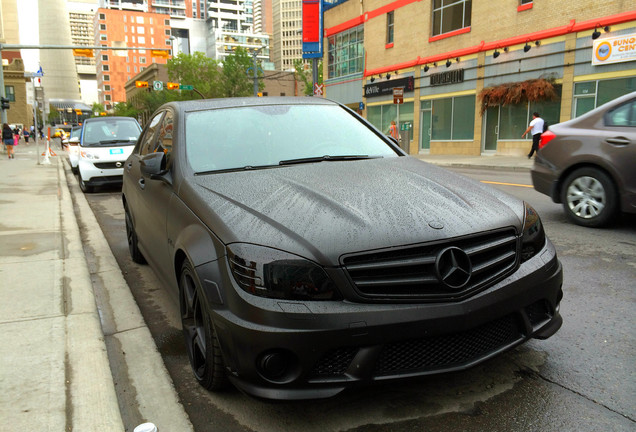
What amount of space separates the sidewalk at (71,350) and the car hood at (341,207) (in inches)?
40.2

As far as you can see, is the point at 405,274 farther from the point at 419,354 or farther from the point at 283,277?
the point at 283,277

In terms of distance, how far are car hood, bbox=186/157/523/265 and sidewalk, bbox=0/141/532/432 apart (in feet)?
3.35

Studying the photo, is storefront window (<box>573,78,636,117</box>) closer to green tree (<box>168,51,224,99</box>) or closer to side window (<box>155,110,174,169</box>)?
side window (<box>155,110,174,169</box>)

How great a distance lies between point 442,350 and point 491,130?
24.6 m

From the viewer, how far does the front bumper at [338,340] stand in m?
2.20

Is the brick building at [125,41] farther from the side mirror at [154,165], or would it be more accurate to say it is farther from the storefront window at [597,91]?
the side mirror at [154,165]

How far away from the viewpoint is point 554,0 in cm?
2183

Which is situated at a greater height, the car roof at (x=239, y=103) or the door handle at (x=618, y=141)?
the car roof at (x=239, y=103)

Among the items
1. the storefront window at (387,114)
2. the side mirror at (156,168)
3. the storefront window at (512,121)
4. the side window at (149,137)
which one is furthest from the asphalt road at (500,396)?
the storefront window at (387,114)

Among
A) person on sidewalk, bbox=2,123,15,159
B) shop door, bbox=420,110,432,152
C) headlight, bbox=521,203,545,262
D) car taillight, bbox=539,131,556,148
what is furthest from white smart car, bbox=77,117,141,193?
shop door, bbox=420,110,432,152

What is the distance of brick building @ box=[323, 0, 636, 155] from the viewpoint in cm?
2031

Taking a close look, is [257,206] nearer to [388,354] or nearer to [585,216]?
[388,354]

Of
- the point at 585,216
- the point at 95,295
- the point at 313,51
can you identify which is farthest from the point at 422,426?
the point at 313,51

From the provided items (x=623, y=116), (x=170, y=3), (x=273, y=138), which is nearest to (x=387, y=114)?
(x=623, y=116)
